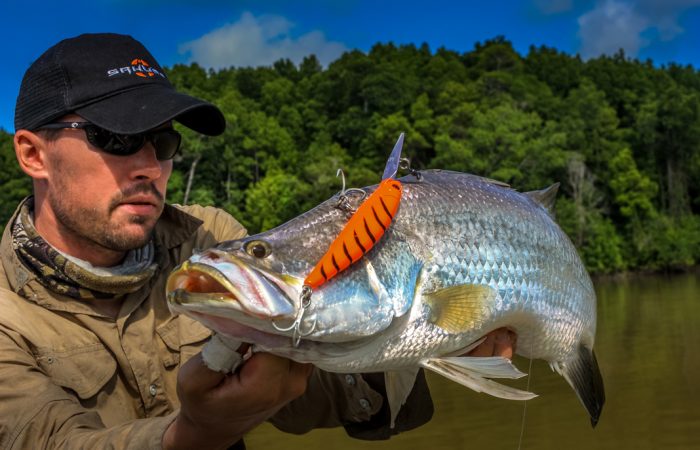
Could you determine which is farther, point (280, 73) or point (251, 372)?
point (280, 73)

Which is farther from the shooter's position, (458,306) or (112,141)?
(112,141)

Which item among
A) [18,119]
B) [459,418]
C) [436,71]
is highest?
[436,71]

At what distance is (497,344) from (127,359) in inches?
62.3

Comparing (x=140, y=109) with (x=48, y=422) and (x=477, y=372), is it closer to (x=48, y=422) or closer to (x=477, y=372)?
(x=48, y=422)

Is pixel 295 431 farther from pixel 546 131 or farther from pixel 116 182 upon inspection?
pixel 546 131

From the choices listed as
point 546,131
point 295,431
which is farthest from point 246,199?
point 295,431

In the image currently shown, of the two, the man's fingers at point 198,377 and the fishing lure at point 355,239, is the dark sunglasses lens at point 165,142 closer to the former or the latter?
the fishing lure at point 355,239

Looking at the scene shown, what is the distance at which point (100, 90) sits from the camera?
3039mm

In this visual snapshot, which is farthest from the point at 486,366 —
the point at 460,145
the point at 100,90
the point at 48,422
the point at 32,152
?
the point at 460,145

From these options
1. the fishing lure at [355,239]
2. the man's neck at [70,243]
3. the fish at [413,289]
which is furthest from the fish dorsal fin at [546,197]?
the man's neck at [70,243]

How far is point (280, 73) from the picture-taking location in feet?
247

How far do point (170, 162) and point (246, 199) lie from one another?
152 feet

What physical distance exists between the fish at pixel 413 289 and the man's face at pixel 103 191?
41.2 inches

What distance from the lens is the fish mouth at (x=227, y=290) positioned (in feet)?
5.98
